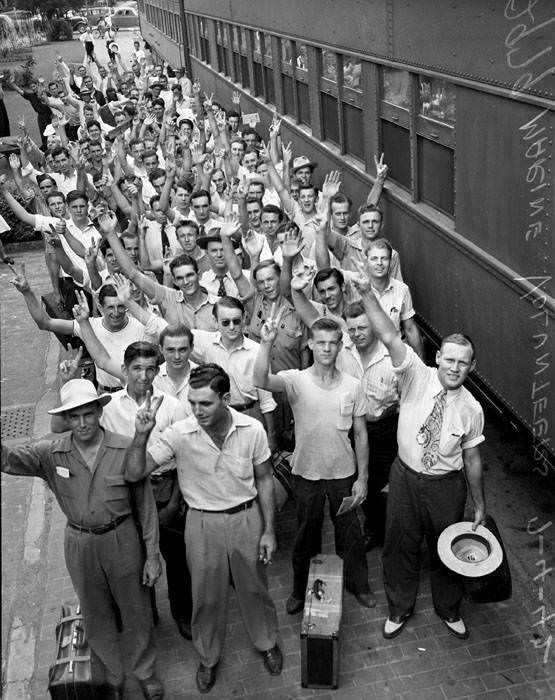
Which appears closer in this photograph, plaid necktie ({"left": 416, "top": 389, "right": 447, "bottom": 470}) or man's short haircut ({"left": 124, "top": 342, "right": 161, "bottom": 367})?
plaid necktie ({"left": 416, "top": 389, "right": 447, "bottom": 470})

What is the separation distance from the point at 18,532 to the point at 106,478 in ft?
8.40

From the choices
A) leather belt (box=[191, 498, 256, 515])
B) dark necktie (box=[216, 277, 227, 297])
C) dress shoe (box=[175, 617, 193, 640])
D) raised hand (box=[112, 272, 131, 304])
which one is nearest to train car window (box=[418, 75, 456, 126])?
dark necktie (box=[216, 277, 227, 297])

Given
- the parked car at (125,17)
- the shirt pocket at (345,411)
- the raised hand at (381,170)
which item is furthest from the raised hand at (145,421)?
the parked car at (125,17)

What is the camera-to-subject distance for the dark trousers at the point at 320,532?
4.45 m

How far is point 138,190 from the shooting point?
8.38m

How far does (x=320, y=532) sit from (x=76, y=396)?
5.74ft

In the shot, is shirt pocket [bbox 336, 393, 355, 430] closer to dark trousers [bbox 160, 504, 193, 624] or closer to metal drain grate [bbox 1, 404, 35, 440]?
dark trousers [bbox 160, 504, 193, 624]

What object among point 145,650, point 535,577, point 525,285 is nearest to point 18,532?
point 145,650

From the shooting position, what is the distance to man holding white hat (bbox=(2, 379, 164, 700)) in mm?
3668

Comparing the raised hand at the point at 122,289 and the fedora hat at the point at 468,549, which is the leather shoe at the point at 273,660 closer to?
the fedora hat at the point at 468,549

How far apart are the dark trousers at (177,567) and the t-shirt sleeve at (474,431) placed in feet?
5.20

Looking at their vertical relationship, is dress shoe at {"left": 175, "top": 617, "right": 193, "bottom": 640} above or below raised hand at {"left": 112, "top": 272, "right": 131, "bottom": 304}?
below

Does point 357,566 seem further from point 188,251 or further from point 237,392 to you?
point 188,251

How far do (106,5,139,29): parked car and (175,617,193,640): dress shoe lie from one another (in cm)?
6427
